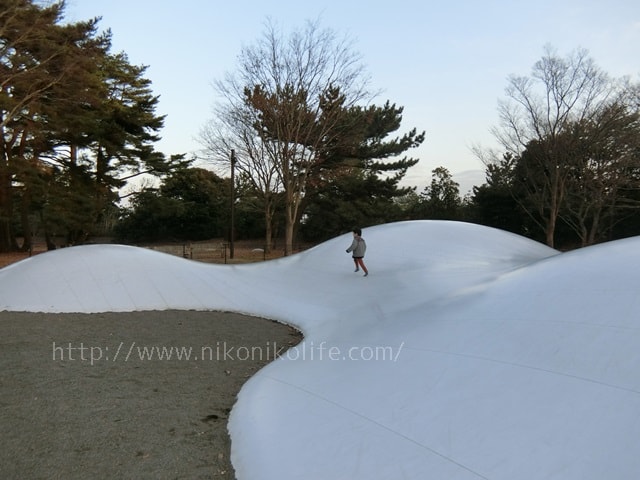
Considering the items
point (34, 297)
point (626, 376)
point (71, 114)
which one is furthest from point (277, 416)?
point (71, 114)

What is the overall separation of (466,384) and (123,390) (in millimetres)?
3515

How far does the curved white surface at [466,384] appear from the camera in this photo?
2.23 meters

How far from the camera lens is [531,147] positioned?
20.6 metres

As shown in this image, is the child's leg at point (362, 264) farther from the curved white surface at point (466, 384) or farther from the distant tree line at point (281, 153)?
the distant tree line at point (281, 153)

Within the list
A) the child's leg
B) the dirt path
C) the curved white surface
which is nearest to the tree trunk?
the dirt path

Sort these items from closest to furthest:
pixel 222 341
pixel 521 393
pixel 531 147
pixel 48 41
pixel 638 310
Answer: pixel 521 393 < pixel 638 310 < pixel 222 341 < pixel 48 41 < pixel 531 147

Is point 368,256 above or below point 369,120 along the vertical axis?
below

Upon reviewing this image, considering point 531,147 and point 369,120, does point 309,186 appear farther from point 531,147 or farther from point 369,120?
point 531,147

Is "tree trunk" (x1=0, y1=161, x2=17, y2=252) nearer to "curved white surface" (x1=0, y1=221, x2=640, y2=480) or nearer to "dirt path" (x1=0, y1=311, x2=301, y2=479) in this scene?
"dirt path" (x1=0, y1=311, x2=301, y2=479)

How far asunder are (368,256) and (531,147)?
15767 millimetres

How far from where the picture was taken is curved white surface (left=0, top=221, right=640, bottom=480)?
87.7 inches

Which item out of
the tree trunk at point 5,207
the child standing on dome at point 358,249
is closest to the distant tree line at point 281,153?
the tree trunk at point 5,207

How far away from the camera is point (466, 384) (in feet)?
9.69

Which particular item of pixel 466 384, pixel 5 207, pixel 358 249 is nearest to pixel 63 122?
pixel 5 207
